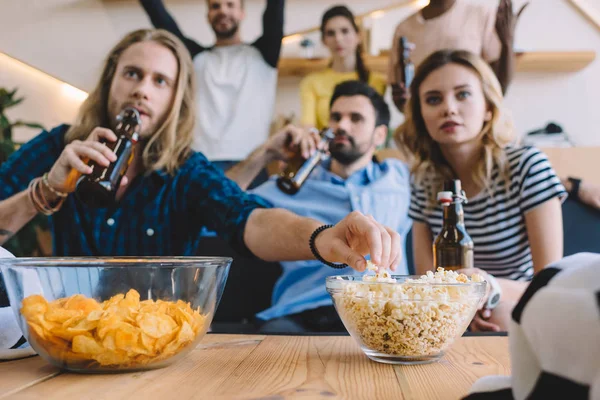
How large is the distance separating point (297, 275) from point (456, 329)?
1.11 meters

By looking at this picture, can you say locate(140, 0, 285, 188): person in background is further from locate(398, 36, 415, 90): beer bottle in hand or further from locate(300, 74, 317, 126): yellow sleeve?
locate(398, 36, 415, 90): beer bottle in hand

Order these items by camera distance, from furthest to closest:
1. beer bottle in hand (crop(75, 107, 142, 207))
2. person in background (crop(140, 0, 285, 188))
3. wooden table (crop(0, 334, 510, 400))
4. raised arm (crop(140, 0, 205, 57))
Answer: person in background (crop(140, 0, 285, 188))
raised arm (crop(140, 0, 205, 57))
beer bottle in hand (crop(75, 107, 142, 207))
wooden table (crop(0, 334, 510, 400))

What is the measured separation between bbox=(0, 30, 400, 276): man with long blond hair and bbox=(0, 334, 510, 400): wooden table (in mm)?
347

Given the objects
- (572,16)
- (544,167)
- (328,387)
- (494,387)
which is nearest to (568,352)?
(494,387)

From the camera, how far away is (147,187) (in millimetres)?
1177

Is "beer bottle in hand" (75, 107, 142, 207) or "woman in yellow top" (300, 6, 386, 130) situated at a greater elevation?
"woman in yellow top" (300, 6, 386, 130)

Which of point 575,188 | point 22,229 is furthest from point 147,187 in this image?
point 22,229

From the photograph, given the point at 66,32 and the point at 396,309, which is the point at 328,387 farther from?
the point at 66,32

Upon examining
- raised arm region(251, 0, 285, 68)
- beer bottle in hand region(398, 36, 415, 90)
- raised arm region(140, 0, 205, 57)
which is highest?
raised arm region(140, 0, 205, 57)

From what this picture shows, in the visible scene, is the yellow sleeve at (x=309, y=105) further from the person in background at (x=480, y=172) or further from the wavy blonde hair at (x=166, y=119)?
the wavy blonde hair at (x=166, y=119)

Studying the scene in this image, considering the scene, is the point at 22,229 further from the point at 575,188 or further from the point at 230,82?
the point at 575,188

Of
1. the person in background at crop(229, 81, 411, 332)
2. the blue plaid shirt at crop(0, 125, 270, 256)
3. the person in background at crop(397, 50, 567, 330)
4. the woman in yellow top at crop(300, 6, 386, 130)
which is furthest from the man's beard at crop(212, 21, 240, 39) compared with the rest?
the blue plaid shirt at crop(0, 125, 270, 256)

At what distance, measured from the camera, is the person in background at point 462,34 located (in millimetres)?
2246

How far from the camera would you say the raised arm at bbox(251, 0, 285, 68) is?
2318 mm
